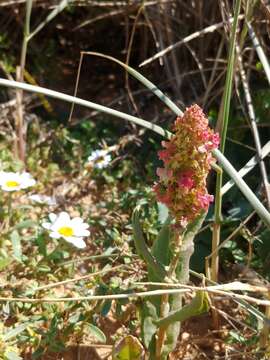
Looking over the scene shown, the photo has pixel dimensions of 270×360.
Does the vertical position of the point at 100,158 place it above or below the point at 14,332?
above

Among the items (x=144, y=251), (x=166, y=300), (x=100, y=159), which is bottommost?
(x=166, y=300)

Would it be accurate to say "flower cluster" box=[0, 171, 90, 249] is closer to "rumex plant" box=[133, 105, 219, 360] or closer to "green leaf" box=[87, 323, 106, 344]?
"green leaf" box=[87, 323, 106, 344]

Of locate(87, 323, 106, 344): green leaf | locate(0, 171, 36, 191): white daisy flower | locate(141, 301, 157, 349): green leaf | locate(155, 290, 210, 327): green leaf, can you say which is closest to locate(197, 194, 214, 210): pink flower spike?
locate(155, 290, 210, 327): green leaf

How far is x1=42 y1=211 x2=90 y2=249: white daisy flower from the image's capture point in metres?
1.68

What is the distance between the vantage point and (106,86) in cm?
285

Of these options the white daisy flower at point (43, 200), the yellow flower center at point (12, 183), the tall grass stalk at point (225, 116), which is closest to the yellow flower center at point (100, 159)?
the white daisy flower at point (43, 200)

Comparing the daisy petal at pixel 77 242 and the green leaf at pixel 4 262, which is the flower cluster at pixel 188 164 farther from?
the green leaf at pixel 4 262

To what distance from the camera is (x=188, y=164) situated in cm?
118

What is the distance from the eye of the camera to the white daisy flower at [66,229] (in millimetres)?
1677

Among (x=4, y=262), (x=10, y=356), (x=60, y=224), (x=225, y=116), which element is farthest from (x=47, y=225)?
(x=225, y=116)

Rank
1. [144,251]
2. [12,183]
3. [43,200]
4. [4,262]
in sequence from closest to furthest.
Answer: [144,251] < [4,262] < [12,183] < [43,200]

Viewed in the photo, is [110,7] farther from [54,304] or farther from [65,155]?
[54,304]

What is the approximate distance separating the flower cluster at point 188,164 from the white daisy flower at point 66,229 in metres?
0.51

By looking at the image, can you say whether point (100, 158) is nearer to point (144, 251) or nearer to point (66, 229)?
point (66, 229)
